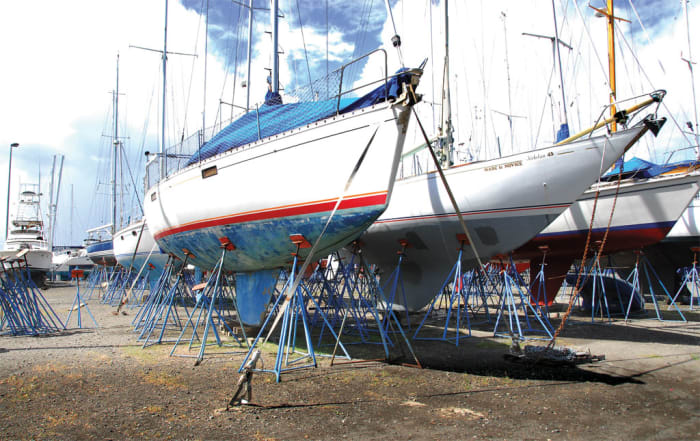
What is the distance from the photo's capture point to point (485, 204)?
967 cm

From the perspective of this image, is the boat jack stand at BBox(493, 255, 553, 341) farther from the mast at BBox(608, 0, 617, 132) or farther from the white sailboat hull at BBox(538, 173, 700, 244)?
the mast at BBox(608, 0, 617, 132)

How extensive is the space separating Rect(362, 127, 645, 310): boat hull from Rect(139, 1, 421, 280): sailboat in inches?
143

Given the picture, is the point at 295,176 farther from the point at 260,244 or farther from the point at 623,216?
the point at 623,216

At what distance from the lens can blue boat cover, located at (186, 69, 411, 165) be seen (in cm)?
686

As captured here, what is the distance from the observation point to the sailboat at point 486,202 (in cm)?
887

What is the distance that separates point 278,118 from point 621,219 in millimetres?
9747

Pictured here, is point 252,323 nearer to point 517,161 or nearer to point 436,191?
point 436,191

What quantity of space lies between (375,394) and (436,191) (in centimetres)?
590

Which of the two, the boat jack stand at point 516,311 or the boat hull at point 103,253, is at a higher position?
the boat hull at point 103,253

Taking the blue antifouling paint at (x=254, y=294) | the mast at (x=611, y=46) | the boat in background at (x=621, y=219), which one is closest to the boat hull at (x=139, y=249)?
the blue antifouling paint at (x=254, y=294)

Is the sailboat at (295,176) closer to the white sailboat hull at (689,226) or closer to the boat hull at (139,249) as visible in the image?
the boat hull at (139,249)

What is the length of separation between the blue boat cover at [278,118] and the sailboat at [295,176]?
2 cm

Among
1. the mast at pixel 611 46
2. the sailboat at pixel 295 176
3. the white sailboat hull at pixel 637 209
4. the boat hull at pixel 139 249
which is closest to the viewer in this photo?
the sailboat at pixel 295 176

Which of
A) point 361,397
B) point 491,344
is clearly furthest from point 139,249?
point 361,397
